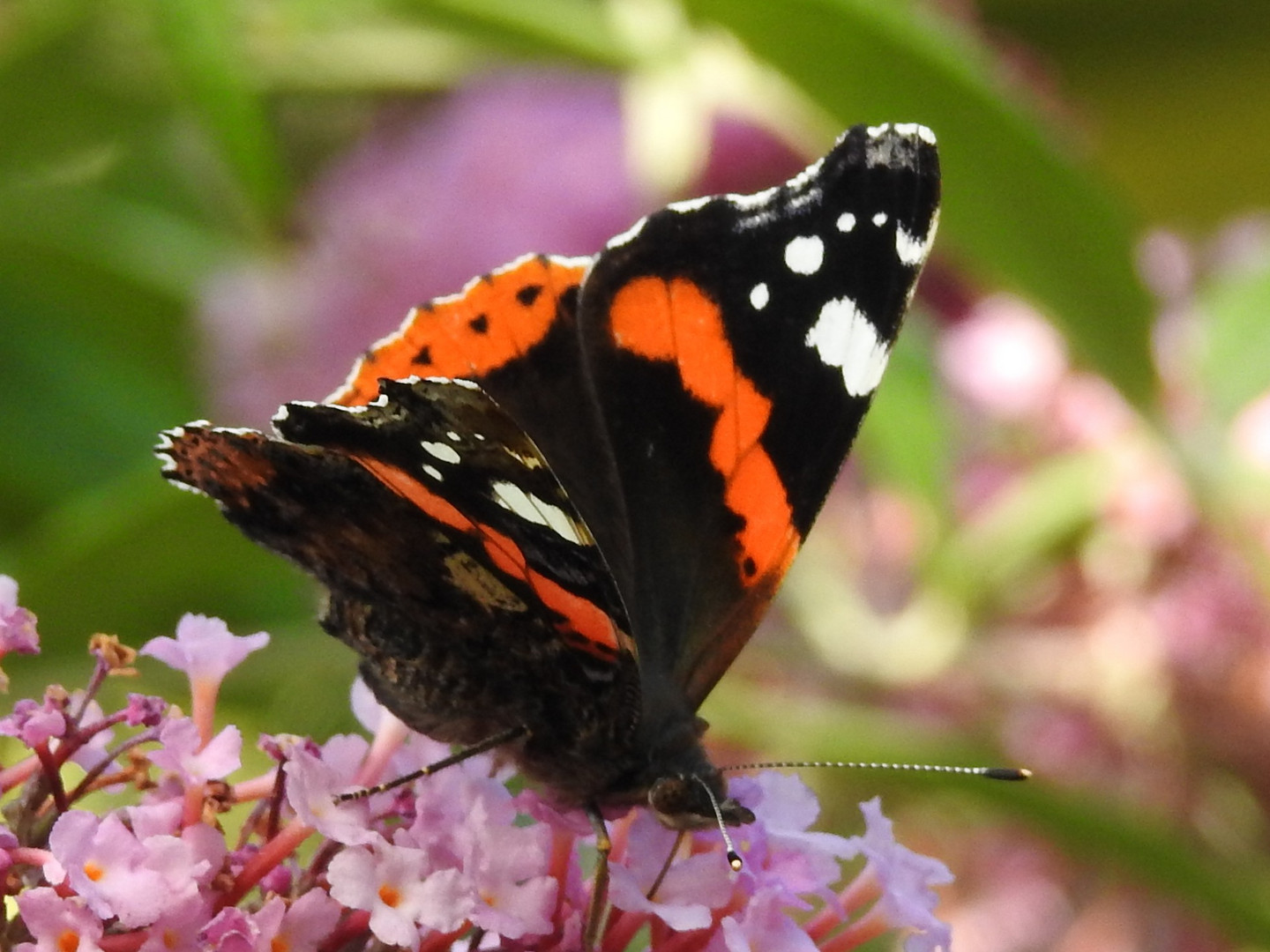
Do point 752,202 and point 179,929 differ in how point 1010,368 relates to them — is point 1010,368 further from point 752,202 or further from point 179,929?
point 179,929

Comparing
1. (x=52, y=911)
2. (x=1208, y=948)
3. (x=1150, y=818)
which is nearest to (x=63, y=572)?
(x=52, y=911)

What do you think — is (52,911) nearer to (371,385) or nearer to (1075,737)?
(371,385)

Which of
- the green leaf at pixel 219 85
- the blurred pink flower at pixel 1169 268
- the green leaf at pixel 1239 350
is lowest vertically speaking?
the green leaf at pixel 219 85

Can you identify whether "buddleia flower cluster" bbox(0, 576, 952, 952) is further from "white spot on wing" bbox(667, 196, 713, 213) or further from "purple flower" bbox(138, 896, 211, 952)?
"white spot on wing" bbox(667, 196, 713, 213)

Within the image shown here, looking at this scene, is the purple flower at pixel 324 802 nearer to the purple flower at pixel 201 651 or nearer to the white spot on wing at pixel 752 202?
the purple flower at pixel 201 651

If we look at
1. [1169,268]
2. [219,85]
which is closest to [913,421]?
[1169,268]

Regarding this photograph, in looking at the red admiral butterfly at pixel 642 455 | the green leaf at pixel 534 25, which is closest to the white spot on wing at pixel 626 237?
the red admiral butterfly at pixel 642 455

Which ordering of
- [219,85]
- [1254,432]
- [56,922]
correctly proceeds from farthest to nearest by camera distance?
[1254,432], [219,85], [56,922]
